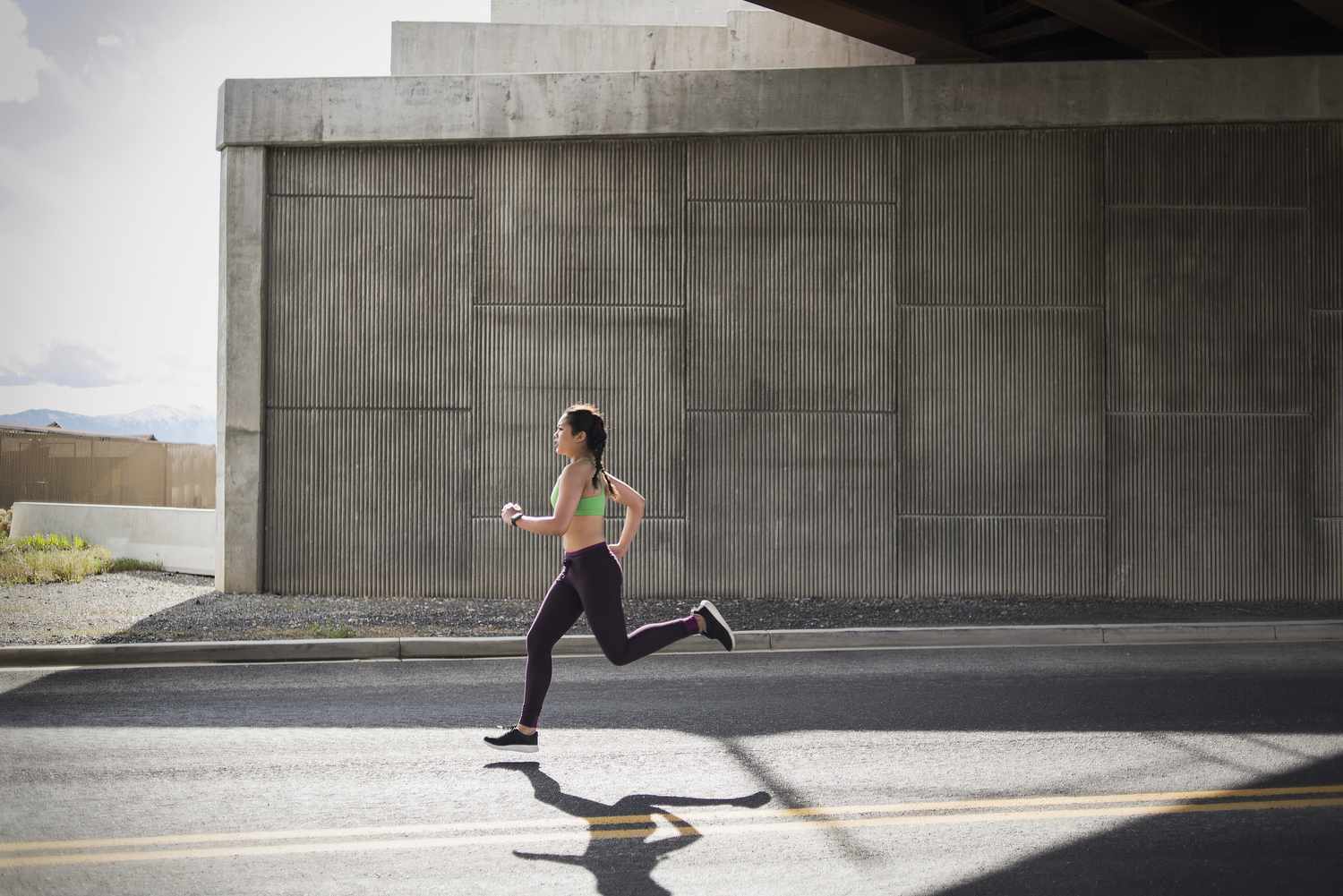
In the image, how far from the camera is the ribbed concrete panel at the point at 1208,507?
12.8 meters

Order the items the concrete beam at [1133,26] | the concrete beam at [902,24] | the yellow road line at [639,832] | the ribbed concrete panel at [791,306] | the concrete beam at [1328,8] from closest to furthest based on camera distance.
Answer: the yellow road line at [639,832] → the concrete beam at [1328,8] → the concrete beam at [1133,26] → the concrete beam at [902,24] → the ribbed concrete panel at [791,306]

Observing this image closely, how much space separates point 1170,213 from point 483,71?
841 centimetres

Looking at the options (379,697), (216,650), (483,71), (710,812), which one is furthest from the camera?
(483,71)

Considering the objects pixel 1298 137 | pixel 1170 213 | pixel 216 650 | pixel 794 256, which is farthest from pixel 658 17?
pixel 216 650

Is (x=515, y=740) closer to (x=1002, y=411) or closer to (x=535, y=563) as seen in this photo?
(x=535, y=563)

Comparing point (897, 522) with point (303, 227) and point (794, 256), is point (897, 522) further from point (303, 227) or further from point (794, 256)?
point (303, 227)

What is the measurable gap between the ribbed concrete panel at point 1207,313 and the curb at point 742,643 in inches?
124

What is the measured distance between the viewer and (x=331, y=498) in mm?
12836

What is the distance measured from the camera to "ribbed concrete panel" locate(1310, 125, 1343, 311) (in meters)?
13.0

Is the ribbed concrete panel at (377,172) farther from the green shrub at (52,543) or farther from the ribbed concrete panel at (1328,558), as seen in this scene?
the ribbed concrete panel at (1328,558)

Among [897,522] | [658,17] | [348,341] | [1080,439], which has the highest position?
[658,17]

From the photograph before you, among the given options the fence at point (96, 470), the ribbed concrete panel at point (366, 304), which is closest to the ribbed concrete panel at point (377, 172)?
the ribbed concrete panel at point (366, 304)

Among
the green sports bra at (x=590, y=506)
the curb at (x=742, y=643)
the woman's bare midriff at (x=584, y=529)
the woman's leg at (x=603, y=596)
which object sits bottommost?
the curb at (x=742, y=643)

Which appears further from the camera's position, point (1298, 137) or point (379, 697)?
point (1298, 137)
